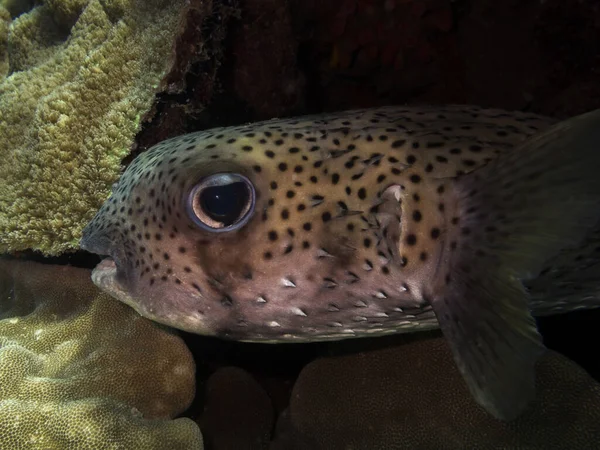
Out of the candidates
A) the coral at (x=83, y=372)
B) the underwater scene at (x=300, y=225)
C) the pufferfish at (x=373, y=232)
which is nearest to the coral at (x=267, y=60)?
the underwater scene at (x=300, y=225)

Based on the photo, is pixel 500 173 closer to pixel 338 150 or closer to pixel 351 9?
pixel 338 150

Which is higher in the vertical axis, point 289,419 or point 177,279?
point 177,279

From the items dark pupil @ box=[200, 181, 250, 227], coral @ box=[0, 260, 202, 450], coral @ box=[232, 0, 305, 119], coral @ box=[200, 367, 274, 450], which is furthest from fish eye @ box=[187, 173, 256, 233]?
coral @ box=[232, 0, 305, 119]

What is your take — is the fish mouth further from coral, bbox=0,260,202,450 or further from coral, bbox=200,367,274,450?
coral, bbox=200,367,274,450

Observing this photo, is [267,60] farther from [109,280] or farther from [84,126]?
[109,280]

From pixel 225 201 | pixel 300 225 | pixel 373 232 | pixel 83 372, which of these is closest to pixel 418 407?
pixel 373 232

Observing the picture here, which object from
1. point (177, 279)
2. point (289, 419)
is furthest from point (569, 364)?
point (177, 279)

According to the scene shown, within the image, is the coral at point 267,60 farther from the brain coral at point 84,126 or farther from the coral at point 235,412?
the coral at point 235,412
